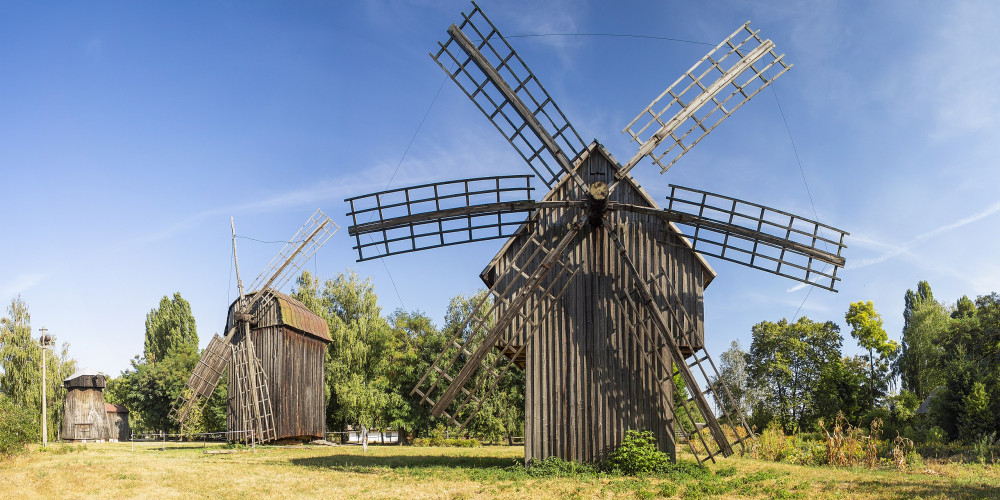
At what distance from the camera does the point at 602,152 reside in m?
18.2

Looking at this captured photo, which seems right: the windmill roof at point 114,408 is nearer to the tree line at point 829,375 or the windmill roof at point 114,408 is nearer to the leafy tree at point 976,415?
the tree line at point 829,375

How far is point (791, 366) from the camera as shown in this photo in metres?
46.7

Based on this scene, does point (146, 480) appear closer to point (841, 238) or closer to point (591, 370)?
point (591, 370)

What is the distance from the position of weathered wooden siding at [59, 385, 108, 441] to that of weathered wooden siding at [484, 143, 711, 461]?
41803 millimetres

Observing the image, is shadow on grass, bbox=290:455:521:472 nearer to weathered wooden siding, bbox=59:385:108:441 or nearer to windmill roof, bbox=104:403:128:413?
weathered wooden siding, bbox=59:385:108:441

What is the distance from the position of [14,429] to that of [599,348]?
20.7 meters

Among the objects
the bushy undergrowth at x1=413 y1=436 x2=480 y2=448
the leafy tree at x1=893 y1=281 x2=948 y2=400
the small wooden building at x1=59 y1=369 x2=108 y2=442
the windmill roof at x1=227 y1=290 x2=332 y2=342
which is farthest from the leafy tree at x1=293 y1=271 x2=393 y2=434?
the leafy tree at x1=893 y1=281 x2=948 y2=400

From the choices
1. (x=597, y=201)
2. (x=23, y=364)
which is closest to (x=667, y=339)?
(x=597, y=201)

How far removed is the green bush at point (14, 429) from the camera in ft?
75.1

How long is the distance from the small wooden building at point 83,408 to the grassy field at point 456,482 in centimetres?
2863

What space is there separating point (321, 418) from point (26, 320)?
891 inches

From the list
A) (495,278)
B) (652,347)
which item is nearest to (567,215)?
(495,278)

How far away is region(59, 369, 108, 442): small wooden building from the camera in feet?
152

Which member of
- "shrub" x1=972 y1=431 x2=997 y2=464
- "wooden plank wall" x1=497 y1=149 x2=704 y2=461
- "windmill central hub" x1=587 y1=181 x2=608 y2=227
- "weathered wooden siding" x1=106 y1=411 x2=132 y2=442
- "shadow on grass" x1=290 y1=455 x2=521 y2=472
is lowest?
"weathered wooden siding" x1=106 y1=411 x2=132 y2=442
